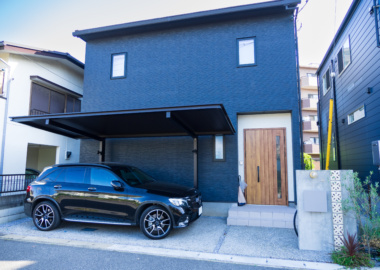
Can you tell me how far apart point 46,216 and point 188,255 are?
3557mm

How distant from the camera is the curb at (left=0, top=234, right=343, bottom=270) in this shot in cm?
392

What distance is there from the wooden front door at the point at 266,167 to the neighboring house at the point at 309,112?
57.6 ft

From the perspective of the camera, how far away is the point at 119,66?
29.8 ft

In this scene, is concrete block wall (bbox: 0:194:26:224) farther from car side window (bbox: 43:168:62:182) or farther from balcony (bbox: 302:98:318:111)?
balcony (bbox: 302:98:318:111)

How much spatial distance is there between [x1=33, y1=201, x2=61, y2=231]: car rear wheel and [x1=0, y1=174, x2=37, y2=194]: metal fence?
9.62 ft

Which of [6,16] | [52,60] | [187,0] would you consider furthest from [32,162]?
[187,0]

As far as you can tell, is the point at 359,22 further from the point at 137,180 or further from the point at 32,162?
the point at 32,162

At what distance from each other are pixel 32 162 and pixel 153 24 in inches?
393

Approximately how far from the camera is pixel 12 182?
27.0 feet

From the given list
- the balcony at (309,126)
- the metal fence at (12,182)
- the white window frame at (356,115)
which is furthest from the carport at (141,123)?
the balcony at (309,126)

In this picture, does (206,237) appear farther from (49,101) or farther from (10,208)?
(49,101)

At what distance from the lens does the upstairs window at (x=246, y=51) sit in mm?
7777

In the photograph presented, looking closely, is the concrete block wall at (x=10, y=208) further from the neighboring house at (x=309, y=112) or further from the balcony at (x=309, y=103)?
the balcony at (x=309, y=103)

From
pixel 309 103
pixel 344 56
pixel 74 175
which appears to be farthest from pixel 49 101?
pixel 309 103
